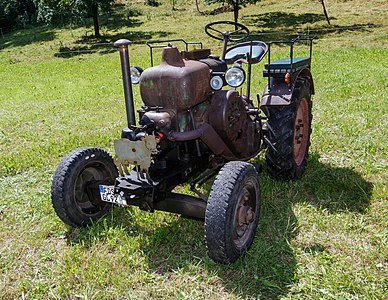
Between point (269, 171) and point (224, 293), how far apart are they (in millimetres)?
1955

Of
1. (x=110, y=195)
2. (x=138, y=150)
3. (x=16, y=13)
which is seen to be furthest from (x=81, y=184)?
(x=16, y=13)

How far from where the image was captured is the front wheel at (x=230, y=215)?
2941mm

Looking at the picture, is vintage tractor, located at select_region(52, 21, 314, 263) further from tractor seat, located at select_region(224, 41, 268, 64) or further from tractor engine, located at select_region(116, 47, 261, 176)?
tractor seat, located at select_region(224, 41, 268, 64)

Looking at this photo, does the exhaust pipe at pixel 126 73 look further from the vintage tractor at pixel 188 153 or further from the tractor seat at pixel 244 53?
the tractor seat at pixel 244 53

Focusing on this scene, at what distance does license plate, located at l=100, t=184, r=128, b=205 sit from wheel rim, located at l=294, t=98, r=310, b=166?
2.42m

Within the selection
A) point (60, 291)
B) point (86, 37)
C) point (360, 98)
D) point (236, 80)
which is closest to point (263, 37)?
point (86, 37)

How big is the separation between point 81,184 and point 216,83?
1628 mm

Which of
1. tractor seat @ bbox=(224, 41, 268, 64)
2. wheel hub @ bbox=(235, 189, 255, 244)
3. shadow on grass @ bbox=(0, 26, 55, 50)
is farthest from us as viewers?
shadow on grass @ bbox=(0, 26, 55, 50)

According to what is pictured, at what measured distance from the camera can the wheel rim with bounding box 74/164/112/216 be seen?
3.70m

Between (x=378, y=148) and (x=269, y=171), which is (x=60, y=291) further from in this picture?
(x=378, y=148)

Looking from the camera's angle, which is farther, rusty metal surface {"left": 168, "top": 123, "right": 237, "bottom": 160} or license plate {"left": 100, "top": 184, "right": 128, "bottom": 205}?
rusty metal surface {"left": 168, "top": 123, "right": 237, "bottom": 160}

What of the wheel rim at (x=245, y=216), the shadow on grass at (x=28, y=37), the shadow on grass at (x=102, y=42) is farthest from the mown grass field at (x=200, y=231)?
the shadow on grass at (x=28, y=37)

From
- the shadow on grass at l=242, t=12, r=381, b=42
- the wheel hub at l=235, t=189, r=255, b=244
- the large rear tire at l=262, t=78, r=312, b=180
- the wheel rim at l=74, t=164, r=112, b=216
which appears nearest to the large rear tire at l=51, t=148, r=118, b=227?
the wheel rim at l=74, t=164, r=112, b=216

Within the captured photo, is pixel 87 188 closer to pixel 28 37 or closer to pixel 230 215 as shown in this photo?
pixel 230 215
